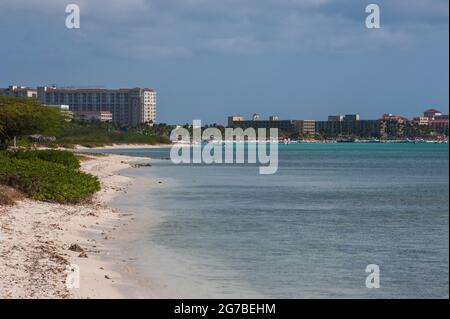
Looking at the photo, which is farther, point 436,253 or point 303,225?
point 303,225

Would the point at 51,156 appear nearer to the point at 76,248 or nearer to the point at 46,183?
the point at 46,183

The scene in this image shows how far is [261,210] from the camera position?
3011 centimetres

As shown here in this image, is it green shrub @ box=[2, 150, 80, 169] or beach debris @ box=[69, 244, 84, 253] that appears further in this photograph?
green shrub @ box=[2, 150, 80, 169]

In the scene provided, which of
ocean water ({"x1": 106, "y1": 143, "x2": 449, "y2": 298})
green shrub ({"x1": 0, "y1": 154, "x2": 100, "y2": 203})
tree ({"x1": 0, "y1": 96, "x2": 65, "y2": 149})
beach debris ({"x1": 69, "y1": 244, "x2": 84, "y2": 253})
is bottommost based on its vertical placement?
ocean water ({"x1": 106, "y1": 143, "x2": 449, "y2": 298})

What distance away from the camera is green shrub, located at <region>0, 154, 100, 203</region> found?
26062 millimetres

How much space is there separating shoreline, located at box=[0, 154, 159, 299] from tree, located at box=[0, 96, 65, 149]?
28999 millimetres

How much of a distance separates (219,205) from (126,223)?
344 inches

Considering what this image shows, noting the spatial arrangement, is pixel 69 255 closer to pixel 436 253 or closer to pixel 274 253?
pixel 274 253

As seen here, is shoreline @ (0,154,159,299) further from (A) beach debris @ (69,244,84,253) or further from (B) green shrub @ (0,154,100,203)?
(B) green shrub @ (0,154,100,203)

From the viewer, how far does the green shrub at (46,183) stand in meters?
26.1

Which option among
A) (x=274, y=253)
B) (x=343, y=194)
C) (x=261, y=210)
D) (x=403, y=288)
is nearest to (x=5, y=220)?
(x=274, y=253)

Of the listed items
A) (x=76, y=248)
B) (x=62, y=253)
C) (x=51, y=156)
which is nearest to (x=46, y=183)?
(x=76, y=248)

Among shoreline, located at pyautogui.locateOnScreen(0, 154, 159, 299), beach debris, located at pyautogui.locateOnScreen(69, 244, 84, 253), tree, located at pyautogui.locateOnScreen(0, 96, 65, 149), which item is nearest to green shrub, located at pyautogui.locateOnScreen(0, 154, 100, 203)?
shoreline, located at pyautogui.locateOnScreen(0, 154, 159, 299)
